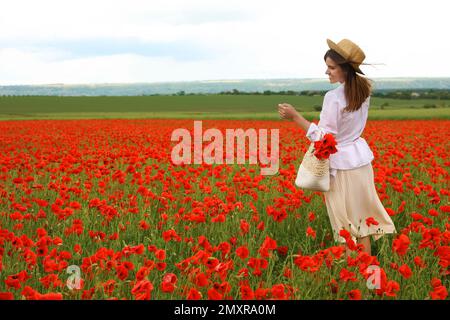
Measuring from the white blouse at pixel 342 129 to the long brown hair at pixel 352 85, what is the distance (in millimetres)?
49

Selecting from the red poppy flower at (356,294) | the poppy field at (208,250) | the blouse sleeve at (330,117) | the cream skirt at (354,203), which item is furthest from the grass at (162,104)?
the red poppy flower at (356,294)

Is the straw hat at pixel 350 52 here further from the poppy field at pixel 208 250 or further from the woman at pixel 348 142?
the poppy field at pixel 208 250

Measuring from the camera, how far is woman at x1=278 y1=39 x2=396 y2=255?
4062mm

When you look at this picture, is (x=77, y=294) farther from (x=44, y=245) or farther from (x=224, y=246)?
(x=224, y=246)

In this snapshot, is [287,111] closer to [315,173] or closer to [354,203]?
[315,173]

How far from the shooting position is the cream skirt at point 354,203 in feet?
13.8

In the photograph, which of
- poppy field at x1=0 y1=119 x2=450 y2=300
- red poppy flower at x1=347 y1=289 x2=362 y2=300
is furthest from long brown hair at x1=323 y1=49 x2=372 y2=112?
red poppy flower at x1=347 y1=289 x2=362 y2=300

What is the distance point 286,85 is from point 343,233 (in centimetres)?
16059

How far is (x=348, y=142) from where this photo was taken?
4223 millimetres

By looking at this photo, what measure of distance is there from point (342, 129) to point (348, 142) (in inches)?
5.0

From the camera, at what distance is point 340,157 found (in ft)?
13.7

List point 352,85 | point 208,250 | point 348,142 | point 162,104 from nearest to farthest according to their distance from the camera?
1. point 208,250
2. point 352,85
3. point 348,142
4. point 162,104

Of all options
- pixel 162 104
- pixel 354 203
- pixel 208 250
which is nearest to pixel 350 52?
pixel 354 203

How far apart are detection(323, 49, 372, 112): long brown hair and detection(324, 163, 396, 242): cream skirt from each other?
0.52m
